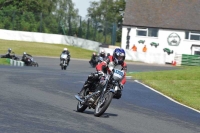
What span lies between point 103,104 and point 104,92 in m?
0.26

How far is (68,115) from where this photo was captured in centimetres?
1346

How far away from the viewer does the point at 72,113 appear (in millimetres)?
14109

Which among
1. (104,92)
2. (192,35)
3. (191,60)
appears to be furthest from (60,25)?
(104,92)

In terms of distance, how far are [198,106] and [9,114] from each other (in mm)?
9689

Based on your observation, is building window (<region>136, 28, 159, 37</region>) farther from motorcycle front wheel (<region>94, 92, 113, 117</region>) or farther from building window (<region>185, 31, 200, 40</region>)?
motorcycle front wheel (<region>94, 92, 113, 117</region>)

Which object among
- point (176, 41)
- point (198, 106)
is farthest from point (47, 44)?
point (198, 106)

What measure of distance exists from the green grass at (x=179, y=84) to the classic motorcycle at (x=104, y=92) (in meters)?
6.75

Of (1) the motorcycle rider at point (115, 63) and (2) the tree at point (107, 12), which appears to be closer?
(1) the motorcycle rider at point (115, 63)

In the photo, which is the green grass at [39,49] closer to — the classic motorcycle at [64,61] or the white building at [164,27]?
the white building at [164,27]

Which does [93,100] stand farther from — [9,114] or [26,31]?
[26,31]

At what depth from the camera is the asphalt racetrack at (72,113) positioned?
37.6 ft

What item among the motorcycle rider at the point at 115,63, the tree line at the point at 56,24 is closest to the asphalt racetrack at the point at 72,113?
the motorcycle rider at the point at 115,63

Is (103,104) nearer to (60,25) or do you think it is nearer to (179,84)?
(179,84)

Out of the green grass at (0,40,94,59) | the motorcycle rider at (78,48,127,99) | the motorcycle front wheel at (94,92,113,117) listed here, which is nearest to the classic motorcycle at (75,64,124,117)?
the motorcycle front wheel at (94,92,113,117)
